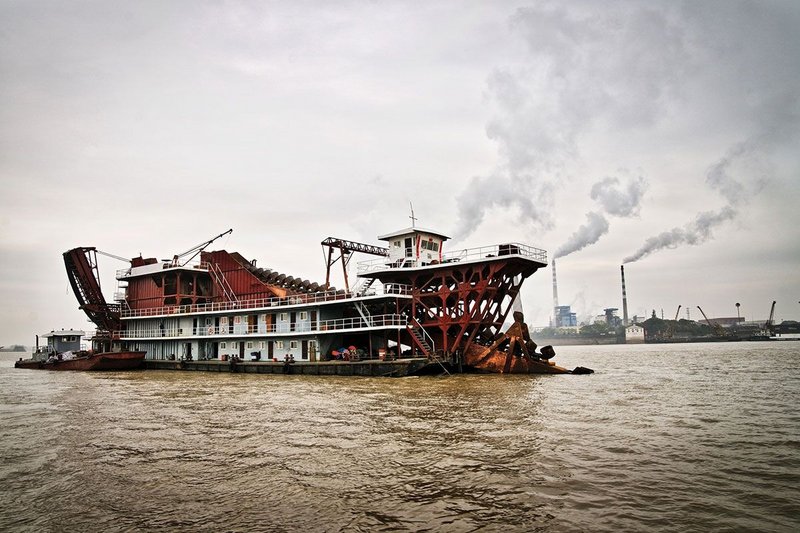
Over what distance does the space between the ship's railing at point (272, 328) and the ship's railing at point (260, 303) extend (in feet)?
5.43

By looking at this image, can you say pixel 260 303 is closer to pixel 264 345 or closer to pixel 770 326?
pixel 264 345

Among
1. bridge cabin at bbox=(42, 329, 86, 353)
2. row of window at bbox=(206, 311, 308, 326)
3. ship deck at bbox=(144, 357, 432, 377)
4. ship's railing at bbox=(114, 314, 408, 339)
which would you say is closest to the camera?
ship deck at bbox=(144, 357, 432, 377)

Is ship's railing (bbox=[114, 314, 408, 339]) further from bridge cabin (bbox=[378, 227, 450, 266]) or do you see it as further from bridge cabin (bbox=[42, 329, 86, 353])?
bridge cabin (bbox=[42, 329, 86, 353])

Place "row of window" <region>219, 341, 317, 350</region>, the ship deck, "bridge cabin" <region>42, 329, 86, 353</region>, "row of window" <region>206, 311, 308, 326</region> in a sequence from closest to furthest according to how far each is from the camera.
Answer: the ship deck → "row of window" <region>219, 341, 317, 350</region> → "row of window" <region>206, 311, 308, 326</region> → "bridge cabin" <region>42, 329, 86, 353</region>

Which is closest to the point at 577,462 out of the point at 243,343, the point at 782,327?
the point at 243,343

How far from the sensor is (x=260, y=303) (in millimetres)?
48156

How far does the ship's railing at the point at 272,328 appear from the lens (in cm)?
3998

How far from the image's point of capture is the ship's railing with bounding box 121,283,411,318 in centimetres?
4056

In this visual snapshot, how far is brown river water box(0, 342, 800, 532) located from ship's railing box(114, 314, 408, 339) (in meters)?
15.7

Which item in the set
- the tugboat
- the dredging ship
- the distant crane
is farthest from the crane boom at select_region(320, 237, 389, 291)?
the distant crane

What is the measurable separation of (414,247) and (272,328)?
579 inches

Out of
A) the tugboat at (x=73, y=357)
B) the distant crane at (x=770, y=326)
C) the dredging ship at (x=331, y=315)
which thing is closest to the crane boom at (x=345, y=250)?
the dredging ship at (x=331, y=315)

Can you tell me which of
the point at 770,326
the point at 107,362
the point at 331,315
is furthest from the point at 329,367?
the point at 770,326

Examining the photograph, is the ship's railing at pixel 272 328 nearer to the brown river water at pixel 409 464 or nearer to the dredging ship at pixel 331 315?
the dredging ship at pixel 331 315
